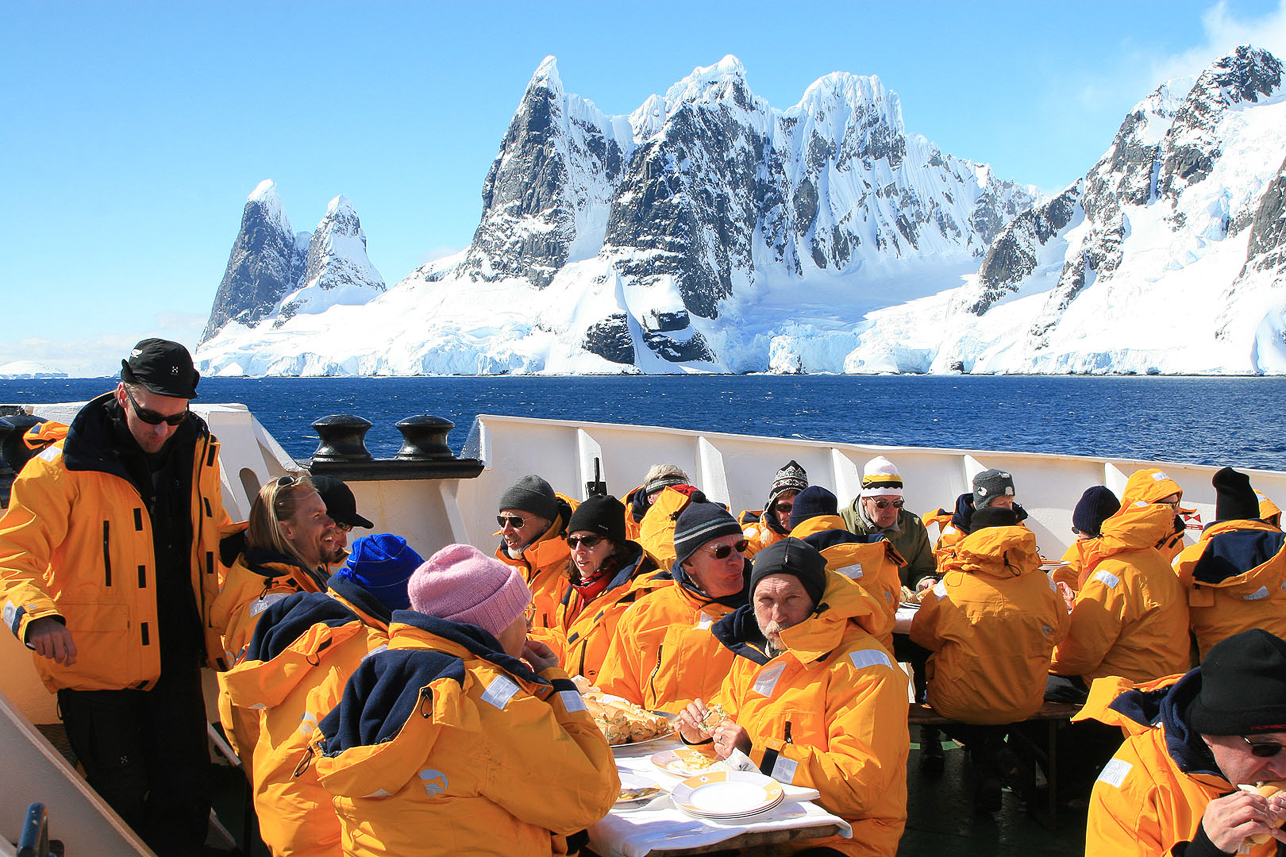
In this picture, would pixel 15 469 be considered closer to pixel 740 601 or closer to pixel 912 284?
pixel 740 601

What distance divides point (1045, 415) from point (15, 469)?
167 feet

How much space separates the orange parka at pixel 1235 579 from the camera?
3299 mm

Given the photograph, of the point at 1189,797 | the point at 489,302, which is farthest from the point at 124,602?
the point at 489,302

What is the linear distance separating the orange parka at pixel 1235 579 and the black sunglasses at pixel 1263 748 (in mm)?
2033

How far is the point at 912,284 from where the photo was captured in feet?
552

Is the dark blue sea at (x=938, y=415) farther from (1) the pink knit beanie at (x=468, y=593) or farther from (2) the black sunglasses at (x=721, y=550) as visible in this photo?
(1) the pink knit beanie at (x=468, y=593)

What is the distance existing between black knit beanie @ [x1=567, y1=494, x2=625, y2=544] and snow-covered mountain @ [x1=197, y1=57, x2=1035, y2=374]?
130871 millimetres

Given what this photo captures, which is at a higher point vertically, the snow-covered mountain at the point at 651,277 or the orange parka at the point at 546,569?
the snow-covered mountain at the point at 651,277

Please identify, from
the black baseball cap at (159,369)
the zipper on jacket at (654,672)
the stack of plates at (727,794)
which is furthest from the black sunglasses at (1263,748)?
the black baseball cap at (159,369)

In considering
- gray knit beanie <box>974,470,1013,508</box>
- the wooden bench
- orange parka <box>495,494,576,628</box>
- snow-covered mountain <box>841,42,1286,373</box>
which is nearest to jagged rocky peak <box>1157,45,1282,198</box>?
snow-covered mountain <box>841,42,1286,373</box>

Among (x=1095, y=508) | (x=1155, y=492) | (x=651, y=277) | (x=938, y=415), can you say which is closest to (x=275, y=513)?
(x=1095, y=508)

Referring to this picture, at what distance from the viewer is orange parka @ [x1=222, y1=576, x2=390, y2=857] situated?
1901 millimetres

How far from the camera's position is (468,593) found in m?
1.68

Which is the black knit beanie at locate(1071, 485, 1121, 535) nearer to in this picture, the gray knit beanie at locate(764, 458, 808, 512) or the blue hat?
the gray knit beanie at locate(764, 458, 808, 512)
